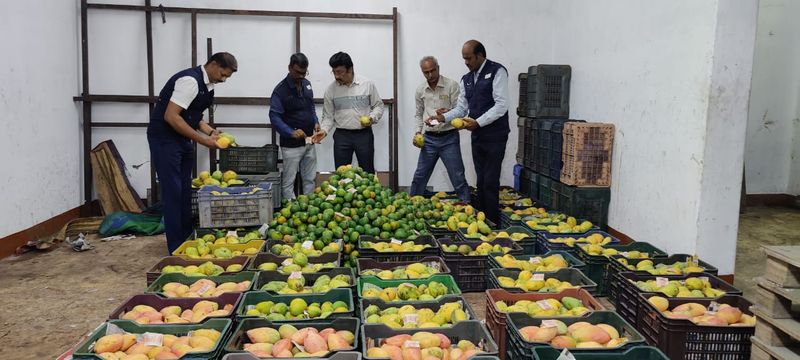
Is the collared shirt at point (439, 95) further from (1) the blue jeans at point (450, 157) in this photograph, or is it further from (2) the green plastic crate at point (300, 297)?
(2) the green plastic crate at point (300, 297)

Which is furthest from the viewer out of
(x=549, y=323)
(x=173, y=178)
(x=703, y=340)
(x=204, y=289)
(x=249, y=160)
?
(x=249, y=160)

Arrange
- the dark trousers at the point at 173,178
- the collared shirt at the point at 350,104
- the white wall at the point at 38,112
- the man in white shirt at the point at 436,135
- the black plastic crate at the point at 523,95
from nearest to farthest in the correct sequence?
the dark trousers at the point at 173,178
the white wall at the point at 38,112
the man in white shirt at the point at 436,135
the collared shirt at the point at 350,104
the black plastic crate at the point at 523,95

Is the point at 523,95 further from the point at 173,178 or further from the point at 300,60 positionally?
the point at 173,178

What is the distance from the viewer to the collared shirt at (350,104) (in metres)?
6.26

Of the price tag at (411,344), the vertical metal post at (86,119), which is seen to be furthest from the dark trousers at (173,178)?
the price tag at (411,344)

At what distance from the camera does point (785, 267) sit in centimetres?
232

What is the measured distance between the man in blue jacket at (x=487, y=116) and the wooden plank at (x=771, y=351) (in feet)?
10.3

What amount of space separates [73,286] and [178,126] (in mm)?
1423

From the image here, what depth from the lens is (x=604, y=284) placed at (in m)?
3.96

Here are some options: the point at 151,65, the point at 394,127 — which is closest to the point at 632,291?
the point at 394,127

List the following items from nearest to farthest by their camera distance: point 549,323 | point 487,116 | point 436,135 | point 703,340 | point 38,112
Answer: point 549,323
point 703,340
point 487,116
point 38,112
point 436,135

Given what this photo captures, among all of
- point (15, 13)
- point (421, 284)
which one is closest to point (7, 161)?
point (15, 13)

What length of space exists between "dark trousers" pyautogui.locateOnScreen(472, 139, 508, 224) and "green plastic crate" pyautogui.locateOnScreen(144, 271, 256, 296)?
289 centimetres

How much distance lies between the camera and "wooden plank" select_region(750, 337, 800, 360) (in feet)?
7.55
